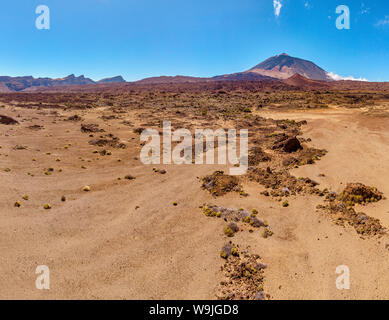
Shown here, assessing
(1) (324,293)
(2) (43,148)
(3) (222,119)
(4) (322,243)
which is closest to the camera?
(1) (324,293)

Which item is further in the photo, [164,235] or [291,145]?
[291,145]

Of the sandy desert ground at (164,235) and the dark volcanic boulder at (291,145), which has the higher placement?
the dark volcanic boulder at (291,145)

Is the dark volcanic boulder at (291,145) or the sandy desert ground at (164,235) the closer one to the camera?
the sandy desert ground at (164,235)

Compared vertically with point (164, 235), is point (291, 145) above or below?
above

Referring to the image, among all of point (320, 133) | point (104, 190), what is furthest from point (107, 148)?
point (320, 133)

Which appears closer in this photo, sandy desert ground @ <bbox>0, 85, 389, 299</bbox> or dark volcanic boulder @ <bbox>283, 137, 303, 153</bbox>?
sandy desert ground @ <bbox>0, 85, 389, 299</bbox>

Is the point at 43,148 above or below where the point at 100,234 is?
above
